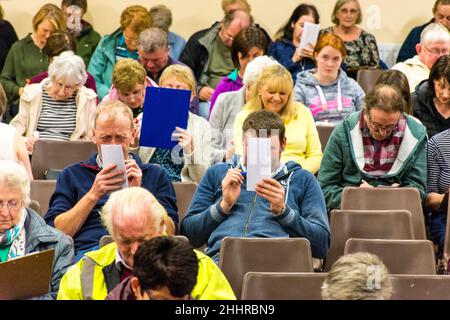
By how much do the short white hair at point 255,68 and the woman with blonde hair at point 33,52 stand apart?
6.12 ft

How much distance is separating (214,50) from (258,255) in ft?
14.3

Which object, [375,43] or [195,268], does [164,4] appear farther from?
[195,268]

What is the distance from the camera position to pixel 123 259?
4422mm

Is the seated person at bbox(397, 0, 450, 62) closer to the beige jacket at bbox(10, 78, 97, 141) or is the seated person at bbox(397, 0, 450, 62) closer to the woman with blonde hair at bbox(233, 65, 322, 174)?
the woman with blonde hair at bbox(233, 65, 322, 174)

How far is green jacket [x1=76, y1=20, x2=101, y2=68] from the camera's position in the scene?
9.48 meters

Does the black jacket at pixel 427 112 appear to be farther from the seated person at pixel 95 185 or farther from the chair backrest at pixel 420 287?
the chair backrest at pixel 420 287

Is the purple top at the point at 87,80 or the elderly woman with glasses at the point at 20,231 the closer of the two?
the elderly woman with glasses at the point at 20,231

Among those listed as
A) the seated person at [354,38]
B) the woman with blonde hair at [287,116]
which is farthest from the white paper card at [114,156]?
the seated person at [354,38]

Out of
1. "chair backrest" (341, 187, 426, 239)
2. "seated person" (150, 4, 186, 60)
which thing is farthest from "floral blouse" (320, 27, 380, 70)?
"chair backrest" (341, 187, 426, 239)

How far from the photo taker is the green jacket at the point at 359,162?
6504mm

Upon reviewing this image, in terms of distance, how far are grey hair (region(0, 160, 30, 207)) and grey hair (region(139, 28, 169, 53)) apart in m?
3.40
